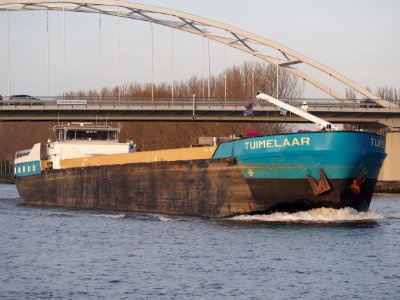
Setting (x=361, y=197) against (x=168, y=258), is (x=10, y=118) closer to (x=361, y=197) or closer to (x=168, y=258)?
(x=361, y=197)

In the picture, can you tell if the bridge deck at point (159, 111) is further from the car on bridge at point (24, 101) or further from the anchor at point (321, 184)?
the anchor at point (321, 184)

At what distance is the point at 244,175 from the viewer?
36219 millimetres

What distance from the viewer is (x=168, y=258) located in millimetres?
27031

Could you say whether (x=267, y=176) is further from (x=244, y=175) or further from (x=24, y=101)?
(x=24, y=101)

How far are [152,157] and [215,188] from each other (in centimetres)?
658

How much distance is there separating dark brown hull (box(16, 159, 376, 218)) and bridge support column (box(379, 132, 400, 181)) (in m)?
36.9

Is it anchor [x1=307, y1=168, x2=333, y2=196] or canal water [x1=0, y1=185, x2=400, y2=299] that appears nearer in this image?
canal water [x1=0, y1=185, x2=400, y2=299]

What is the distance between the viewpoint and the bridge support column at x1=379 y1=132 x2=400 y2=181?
80.0 meters

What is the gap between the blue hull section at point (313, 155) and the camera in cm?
3409

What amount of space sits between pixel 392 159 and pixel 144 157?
4172 centimetres

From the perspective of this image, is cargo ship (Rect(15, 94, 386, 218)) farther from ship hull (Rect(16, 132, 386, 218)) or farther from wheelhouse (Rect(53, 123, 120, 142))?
wheelhouse (Rect(53, 123, 120, 142))

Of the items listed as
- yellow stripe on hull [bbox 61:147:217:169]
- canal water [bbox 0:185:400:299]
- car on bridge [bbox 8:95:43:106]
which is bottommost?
canal water [bbox 0:185:400:299]

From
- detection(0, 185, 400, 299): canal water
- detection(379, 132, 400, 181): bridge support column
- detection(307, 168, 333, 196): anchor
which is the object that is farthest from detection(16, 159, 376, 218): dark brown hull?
detection(379, 132, 400, 181): bridge support column

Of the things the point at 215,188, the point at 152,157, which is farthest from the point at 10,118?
the point at 215,188
